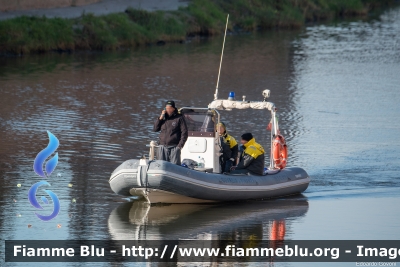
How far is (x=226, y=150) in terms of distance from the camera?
52.2 feet

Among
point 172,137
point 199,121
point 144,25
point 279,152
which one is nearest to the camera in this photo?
point 172,137

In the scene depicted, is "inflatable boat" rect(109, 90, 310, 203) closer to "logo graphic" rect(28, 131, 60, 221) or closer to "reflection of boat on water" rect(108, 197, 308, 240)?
"reflection of boat on water" rect(108, 197, 308, 240)

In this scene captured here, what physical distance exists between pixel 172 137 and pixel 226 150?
1.16 metres

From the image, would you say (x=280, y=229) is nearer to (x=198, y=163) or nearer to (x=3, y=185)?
(x=198, y=163)

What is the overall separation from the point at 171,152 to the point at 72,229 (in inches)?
94.3

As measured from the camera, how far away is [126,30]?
3906 centimetres

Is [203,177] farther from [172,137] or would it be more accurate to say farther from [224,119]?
[224,119]

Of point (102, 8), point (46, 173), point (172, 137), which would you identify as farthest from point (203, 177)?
point (102, 8)

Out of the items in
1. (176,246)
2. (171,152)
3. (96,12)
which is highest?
(96,12)

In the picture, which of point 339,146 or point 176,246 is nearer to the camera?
point 176,246

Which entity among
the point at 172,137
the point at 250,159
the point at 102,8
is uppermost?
the point at 102,8

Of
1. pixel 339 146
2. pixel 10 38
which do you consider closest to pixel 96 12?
pixel 10 38

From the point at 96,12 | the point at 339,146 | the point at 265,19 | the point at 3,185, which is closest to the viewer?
the point at 3,185

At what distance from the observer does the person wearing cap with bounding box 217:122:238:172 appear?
15891mm
